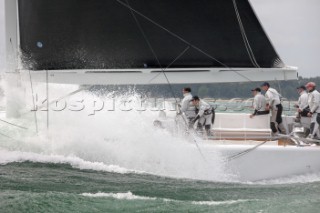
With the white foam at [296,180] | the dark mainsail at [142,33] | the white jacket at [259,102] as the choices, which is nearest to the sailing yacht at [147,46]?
the dark mainsail at [142,33]

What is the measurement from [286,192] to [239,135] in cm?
226

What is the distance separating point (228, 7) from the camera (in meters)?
9.78

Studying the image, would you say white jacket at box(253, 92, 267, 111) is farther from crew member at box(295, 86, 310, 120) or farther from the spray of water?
the spray of water

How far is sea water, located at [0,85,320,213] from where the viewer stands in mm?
8070

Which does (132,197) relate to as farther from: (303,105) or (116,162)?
(303,105)

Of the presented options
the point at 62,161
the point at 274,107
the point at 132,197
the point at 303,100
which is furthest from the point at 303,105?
the point at 132,197

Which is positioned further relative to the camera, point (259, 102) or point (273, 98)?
point (259, 102)

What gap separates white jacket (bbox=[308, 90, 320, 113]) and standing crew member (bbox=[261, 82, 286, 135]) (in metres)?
0.60

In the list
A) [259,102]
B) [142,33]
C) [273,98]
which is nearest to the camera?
[142,33]

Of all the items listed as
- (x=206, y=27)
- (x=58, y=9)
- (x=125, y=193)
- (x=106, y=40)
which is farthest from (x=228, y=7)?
(x=125, y=193)

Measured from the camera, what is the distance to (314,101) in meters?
10.4

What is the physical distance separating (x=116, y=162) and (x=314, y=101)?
3.65m

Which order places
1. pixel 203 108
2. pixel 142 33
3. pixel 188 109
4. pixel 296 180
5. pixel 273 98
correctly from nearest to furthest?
pixel 142 33
pixel 296 180
pixel 203 108
pixel 188 109
pixel 273 98

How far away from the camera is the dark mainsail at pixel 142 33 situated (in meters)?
9.75
